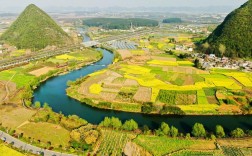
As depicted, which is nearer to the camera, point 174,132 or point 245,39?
point 174,132

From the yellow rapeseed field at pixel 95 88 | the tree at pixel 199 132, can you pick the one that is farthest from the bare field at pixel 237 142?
the yellow rapeseed field at pixel 95 88

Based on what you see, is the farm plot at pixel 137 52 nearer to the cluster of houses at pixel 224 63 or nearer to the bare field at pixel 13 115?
the cluster of houses at pixel 224 63

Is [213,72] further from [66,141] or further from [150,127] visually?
[66,141]

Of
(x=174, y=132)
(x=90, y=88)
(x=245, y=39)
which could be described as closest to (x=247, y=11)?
(x=245, y=39)

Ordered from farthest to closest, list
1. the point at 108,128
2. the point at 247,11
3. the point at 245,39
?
the point at 247,11
the point at 245,39
the point at 108,128

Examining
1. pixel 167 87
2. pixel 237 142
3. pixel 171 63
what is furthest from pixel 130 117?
pixel 171 63

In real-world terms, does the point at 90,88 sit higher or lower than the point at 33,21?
lower
